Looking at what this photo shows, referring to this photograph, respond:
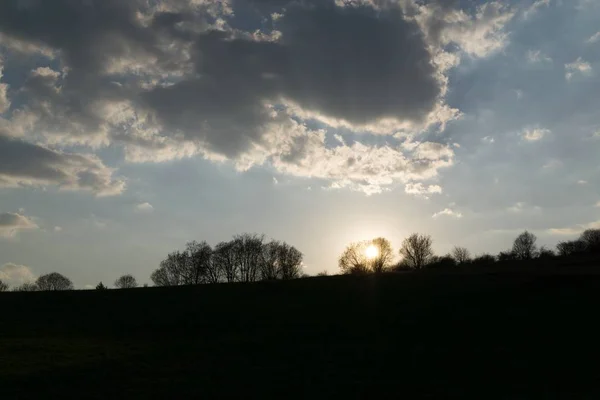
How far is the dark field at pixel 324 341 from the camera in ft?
70.0

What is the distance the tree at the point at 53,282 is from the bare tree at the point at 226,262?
1861 inches

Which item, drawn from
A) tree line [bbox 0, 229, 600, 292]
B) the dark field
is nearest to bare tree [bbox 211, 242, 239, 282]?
tree line [bbox 0, 229, 600, 292]

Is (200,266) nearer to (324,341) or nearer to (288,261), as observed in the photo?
(288,261)

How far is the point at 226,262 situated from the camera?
416 ft

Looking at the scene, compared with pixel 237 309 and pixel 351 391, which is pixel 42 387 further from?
pixel 237 309

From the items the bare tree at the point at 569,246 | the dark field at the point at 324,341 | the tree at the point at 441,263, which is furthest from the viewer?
the bare tree at the point at 569,246

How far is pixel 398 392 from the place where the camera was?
1994 centimetres

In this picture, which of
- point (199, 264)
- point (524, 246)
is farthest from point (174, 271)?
point (524, 246)

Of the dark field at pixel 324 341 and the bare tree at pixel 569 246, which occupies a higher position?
the bare tree at pixel 569 246

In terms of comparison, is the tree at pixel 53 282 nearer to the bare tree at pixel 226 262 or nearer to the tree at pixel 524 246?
the bare tree at pixel 226 262

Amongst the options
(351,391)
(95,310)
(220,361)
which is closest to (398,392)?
(351,391)

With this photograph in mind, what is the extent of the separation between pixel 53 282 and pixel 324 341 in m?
132

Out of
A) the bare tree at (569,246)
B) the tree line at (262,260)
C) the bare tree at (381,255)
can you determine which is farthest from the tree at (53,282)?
the bare tree at (569,246)

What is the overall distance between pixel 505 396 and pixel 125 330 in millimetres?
30875
